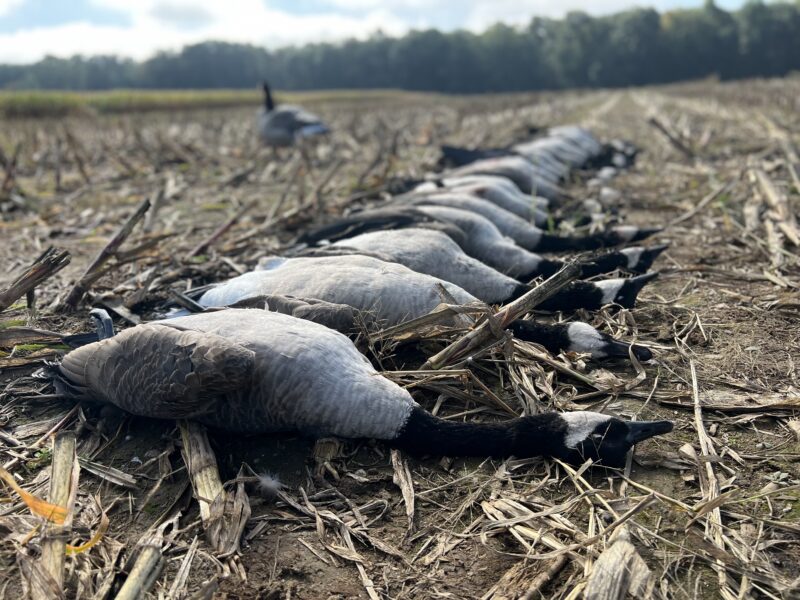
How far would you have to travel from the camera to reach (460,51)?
8512cm

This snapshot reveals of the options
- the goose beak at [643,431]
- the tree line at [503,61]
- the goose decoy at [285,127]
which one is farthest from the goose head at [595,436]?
the tree line at [503,61]

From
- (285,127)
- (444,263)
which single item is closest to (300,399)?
(444,263)

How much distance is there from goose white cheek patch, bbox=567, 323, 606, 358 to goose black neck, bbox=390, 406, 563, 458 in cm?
102

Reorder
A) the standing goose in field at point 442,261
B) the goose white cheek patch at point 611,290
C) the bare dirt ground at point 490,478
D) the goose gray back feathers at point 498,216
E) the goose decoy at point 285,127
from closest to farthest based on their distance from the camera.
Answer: the bare dirt ground at point 490,478, the goose white cheek patch at point 611,290, the standing goose in field at point 442,261, the goose gray back feathers at point 498,216, the goose decoy at point 285,127

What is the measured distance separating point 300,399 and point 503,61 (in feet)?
295

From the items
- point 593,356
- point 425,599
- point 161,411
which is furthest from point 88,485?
point 593,356

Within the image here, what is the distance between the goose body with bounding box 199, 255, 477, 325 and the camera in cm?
421

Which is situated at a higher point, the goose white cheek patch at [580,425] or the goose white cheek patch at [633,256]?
the goose white cheek patch at [580,425]

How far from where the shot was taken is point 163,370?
322cm

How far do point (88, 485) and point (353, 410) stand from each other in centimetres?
133

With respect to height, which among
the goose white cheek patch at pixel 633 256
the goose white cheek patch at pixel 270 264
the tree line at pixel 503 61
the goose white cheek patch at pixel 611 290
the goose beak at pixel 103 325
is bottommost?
the tree line at pixel 503 61

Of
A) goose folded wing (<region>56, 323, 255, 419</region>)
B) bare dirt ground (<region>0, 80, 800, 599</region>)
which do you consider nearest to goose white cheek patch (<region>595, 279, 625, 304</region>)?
bare dirt ground (<region>0, 80, 800, 599</region>)

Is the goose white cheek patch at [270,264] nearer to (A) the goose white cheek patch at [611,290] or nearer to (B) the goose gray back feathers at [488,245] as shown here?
(B) the goose gray back feathers at [488,245]

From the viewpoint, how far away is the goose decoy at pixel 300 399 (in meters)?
3.15
